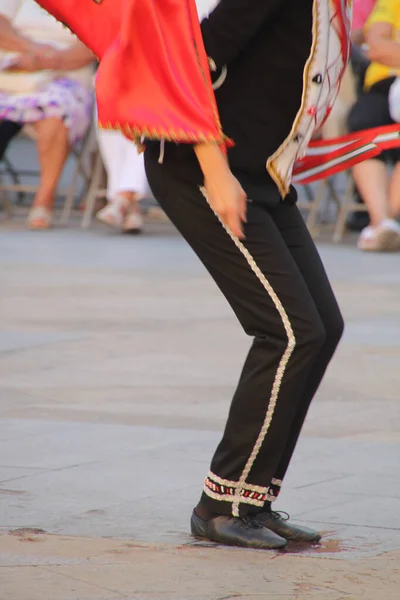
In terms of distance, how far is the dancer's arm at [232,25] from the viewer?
9.80 ft

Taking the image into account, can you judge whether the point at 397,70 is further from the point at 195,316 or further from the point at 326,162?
the point at 326,162

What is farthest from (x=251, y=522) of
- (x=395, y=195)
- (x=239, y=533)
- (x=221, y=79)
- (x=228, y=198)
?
(x=395, y=195)

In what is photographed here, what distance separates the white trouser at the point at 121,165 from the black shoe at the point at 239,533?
7.72 metres

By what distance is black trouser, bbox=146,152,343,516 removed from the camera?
3.12 meters

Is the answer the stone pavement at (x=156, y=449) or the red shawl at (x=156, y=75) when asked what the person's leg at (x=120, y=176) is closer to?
the stone pavement at (x=156, y=449)

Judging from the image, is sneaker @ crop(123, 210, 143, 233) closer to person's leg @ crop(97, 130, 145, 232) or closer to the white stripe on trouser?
person's leg @ crop(97, 130, 145, 232)

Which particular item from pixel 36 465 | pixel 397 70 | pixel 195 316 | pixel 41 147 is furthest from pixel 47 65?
pixel 36 465

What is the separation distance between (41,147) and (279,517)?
27.9 ft

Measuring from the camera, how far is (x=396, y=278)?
28.2 ft

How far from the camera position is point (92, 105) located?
11695mm

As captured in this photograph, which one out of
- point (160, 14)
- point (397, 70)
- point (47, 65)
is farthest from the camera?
point (47, 65)

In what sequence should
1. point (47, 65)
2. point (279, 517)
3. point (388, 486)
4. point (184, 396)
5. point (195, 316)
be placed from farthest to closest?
1. point (47, 65)
2. point (195, 316)
3. point (184, 396)
4. point (388, 486)
5. point (279, 517)

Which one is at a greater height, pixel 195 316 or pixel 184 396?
pixel 184 396

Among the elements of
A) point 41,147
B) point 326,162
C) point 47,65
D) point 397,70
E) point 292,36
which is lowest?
point 41,147
